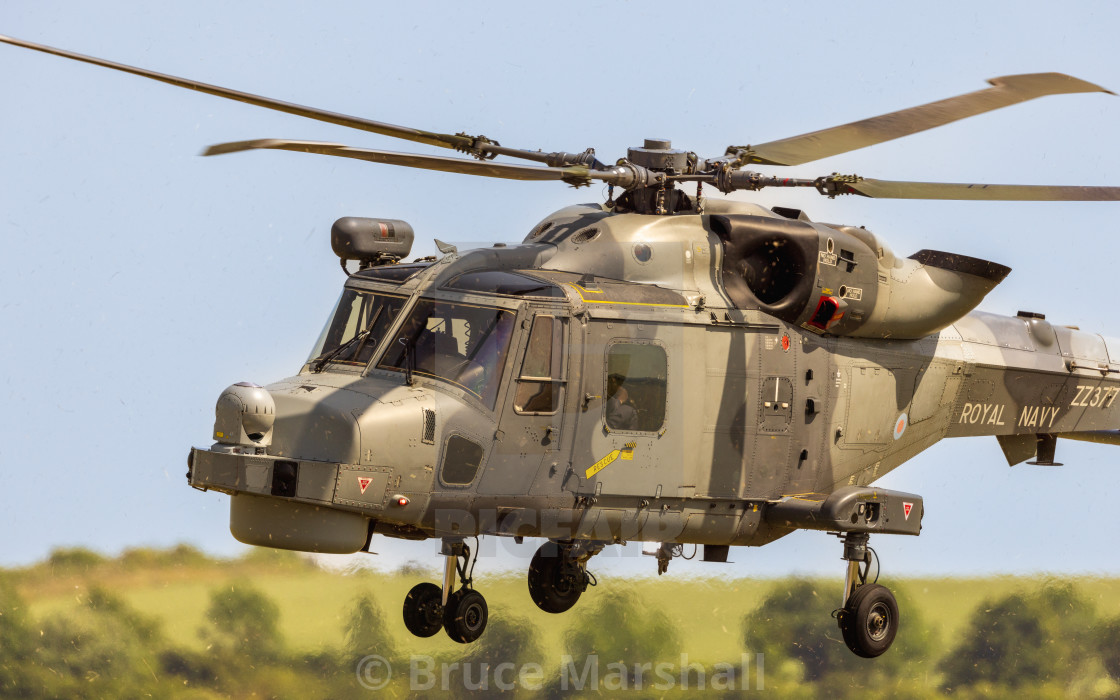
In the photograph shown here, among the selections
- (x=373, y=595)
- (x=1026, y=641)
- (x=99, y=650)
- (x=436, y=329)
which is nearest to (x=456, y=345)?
(x=436, y=329)

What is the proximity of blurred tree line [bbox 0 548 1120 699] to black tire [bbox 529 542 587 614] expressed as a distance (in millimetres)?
1184

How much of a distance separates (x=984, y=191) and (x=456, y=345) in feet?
11.9

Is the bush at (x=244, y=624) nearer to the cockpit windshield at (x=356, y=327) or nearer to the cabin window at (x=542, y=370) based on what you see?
the cockpit windshield at (x=356, y=327)

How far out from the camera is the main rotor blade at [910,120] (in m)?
9.22

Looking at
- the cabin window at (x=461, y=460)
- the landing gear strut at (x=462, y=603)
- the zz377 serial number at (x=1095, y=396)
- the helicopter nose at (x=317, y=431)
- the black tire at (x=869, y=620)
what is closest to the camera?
the helicopter nose at (x=317, y=431)

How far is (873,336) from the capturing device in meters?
11.9

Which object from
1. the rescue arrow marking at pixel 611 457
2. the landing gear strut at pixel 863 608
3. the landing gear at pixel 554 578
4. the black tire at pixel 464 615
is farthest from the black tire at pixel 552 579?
the rescue arrow marking at pixel 611 457

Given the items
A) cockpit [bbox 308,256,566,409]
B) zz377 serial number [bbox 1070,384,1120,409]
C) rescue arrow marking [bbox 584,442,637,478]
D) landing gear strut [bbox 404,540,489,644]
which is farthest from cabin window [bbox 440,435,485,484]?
zz377 serial number [bbox 1070,384,1120,409]

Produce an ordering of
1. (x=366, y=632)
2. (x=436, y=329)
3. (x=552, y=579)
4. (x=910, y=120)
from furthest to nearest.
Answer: (x=366, y=632) → (x=552, y=579) → (x=436, y=329) → (x=910, y=120)

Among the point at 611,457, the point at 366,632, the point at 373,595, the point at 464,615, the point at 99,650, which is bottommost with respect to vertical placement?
the point at 99,650

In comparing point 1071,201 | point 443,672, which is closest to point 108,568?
point 443,672

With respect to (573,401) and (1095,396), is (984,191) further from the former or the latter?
(1095,396)

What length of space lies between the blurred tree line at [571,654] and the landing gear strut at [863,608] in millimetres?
3459

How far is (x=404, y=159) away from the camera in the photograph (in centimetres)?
898
